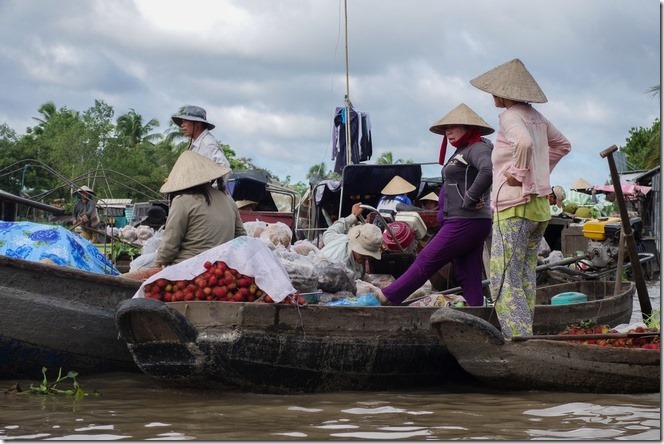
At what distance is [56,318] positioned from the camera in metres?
5.39

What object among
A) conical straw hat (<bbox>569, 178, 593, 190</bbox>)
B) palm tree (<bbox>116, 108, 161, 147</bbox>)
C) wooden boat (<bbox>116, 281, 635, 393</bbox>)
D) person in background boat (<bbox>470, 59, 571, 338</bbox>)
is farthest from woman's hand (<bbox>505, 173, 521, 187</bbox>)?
palm tree (<bbox>116, 108, 161, 147</bbox>)

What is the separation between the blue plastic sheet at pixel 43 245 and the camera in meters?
6.00

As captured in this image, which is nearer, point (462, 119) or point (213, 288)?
point (213, 288)

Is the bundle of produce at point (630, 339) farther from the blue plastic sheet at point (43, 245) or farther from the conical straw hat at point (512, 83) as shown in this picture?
the blue plastic sheet at point (43, 245)

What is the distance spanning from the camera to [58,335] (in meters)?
5.44

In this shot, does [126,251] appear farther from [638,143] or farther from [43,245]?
[638,143]

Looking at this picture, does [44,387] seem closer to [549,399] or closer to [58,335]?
[58,335]

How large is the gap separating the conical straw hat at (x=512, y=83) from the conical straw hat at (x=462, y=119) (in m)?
0.43

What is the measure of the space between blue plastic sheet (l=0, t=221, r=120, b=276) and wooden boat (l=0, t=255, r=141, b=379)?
557 millimetres

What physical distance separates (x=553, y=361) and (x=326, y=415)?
132 centimetres

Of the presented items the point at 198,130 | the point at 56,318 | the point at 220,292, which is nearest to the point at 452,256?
the point at 220,292

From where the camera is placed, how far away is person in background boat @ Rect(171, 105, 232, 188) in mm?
7074

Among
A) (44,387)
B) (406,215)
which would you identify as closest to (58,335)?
(44,387)

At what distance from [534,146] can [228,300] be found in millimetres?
1873
